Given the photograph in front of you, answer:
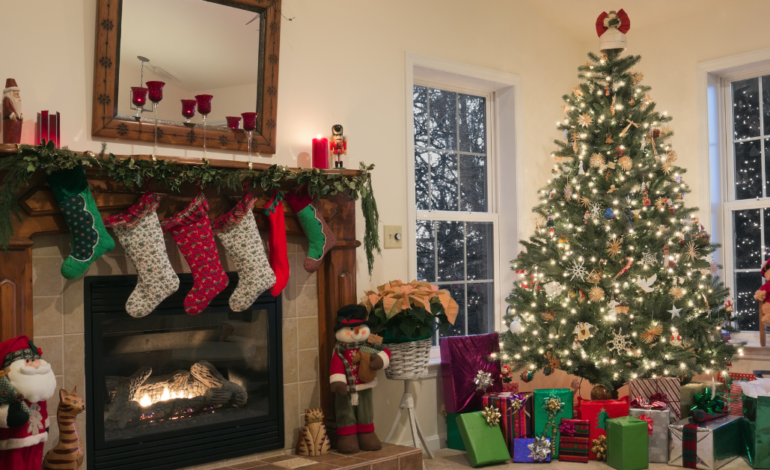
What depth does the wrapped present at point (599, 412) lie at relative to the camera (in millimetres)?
3496

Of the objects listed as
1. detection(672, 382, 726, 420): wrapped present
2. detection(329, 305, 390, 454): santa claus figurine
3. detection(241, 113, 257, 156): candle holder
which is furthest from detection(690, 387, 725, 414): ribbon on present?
detection(241, 113, 257, 156): candle holder

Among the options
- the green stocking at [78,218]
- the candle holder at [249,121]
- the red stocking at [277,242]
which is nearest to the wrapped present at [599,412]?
the red stocking at [277,242]

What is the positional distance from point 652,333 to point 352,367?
1.57m

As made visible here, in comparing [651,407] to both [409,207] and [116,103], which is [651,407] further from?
[116,103]

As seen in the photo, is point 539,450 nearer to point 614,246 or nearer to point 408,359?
point 408,359

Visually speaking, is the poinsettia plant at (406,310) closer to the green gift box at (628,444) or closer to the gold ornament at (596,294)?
the gold ornament at (596,294)

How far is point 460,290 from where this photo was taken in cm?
420

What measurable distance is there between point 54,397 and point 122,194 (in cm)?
80

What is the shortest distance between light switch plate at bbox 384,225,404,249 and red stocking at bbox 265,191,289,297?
28.8 inches

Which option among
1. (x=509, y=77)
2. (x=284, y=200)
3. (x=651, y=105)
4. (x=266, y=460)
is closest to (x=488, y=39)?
(x=509, y=77)

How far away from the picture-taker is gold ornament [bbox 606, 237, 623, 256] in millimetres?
3646

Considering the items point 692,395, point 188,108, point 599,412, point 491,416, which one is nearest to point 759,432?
point 692,395

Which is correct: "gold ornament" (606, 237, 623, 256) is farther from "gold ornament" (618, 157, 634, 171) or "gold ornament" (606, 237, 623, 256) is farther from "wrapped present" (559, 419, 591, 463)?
"wrapped present" (559, 419, 591, 463)

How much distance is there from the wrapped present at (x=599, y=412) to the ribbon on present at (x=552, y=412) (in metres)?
0.14
